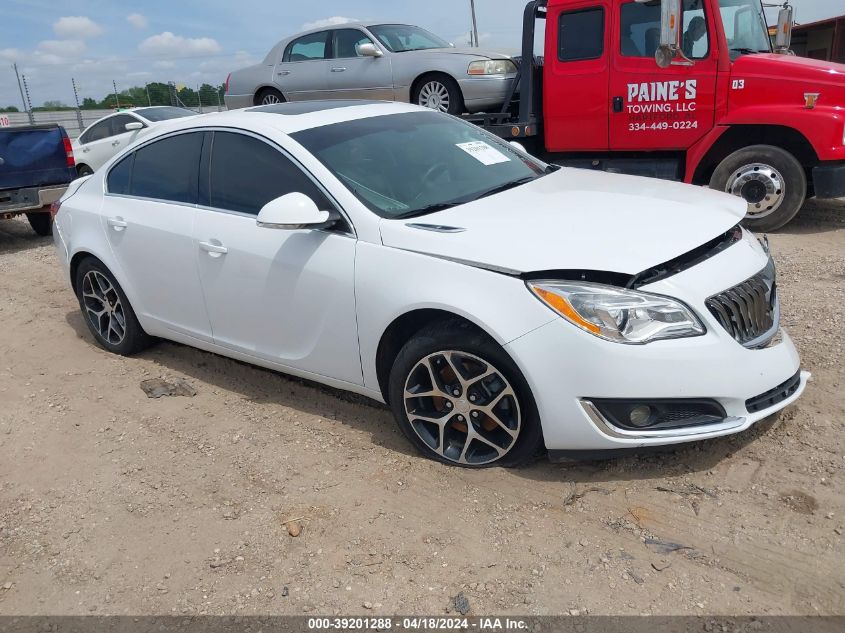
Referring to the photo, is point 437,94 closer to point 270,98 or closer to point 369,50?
point 369,50

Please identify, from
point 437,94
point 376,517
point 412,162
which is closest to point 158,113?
point 437,94

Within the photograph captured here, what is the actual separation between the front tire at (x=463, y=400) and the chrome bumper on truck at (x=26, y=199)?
7661mm

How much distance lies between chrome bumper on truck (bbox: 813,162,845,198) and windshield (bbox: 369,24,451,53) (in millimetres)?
4667

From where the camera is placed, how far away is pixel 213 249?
12.5 feet

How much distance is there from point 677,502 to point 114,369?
11.8 ft

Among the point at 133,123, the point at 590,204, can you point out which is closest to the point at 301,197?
the point at 590,204

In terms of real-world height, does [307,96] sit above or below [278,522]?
above

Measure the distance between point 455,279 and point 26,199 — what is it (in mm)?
8164

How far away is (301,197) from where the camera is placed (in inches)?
128

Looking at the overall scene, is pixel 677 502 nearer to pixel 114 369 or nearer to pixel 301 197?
pixel 301 197

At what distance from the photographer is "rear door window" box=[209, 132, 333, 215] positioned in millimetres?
3553

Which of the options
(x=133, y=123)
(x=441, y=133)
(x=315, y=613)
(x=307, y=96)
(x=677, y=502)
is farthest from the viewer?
(x=133, y=123)

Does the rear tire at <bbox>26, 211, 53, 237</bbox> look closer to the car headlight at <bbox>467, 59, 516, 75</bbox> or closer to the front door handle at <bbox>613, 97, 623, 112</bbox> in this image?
the car headlight at <bbox>467, 59, 516, 75</bbox>

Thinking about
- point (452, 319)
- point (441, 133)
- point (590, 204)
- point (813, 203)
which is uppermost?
point (441, 133)
